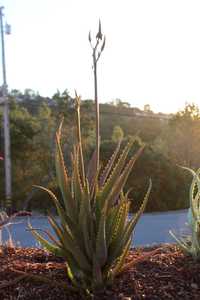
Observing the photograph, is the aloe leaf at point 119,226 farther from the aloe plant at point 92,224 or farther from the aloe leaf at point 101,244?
the aloe leaf at point 101,244

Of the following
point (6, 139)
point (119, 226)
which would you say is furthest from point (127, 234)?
point (6, 139)

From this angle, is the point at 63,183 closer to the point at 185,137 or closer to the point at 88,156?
the point at 88,156

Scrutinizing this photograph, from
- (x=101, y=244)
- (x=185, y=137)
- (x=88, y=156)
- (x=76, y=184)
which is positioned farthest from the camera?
(x=185, y=137)

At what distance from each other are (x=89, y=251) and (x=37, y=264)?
468 mm

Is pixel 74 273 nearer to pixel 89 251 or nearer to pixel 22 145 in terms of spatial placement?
pixel 89 251

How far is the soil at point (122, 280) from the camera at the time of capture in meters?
2.58

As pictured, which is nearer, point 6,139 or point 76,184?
point 76,184

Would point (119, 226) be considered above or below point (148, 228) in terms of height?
above

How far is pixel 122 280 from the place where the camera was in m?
2.70

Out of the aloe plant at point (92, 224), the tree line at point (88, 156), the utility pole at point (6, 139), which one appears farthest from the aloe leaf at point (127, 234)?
the utility pole at point (6, 139)

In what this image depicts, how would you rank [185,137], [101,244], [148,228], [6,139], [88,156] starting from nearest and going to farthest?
[101,244] < [148,228] < [88,156] < [6,139] < [185,137]

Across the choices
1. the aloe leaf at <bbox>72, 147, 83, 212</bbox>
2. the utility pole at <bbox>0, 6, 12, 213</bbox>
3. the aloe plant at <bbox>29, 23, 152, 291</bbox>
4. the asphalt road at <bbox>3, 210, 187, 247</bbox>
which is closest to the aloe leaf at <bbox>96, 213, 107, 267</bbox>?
the aloe plant at <bbox>29, 23, 152, 291</bbox>

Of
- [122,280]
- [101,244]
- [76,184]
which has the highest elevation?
[76,184]

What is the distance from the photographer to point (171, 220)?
14914 millimetres
